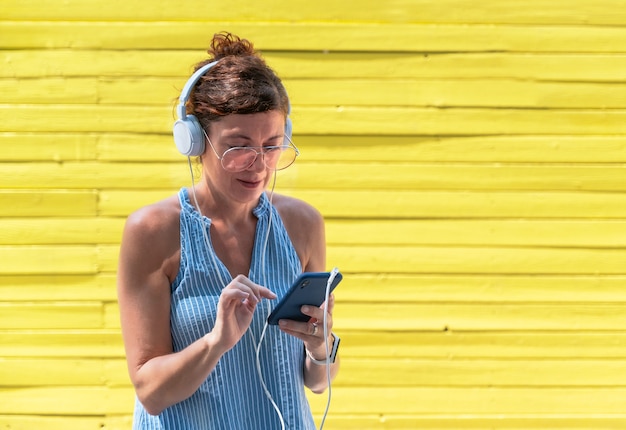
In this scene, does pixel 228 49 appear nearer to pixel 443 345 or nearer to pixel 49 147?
pixel 49 147

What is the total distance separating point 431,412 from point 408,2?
190cm

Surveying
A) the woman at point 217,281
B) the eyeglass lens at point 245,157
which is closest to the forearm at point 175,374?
the woman at point 217,281

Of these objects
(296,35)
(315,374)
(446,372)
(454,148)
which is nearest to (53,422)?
(446,372)

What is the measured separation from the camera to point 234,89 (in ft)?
6.52

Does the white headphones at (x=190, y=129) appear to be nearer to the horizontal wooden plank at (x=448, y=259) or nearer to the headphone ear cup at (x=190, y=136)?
the headphone ear cup at (x=190, y=136)

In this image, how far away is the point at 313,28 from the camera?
13.3ft

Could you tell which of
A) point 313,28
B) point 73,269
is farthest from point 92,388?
point 313,28

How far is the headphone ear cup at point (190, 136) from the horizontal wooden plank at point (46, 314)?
2.30m

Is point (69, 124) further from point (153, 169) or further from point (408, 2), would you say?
point (408, 2)

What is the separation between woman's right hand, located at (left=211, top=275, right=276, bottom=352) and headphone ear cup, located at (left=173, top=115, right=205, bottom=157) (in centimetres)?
36

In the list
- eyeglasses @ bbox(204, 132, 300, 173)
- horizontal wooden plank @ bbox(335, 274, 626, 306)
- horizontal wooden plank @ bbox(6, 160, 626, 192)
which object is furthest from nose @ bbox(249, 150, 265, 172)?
horizontal wooden plank @ bbox(335, 274, 626, 306)

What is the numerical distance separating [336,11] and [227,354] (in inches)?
94.1

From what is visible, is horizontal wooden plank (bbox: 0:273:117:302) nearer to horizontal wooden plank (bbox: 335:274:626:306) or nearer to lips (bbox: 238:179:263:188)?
horizontal wooden plank (bbox: 335:274:626:306)

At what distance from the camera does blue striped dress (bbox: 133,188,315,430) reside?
6.52 feet
